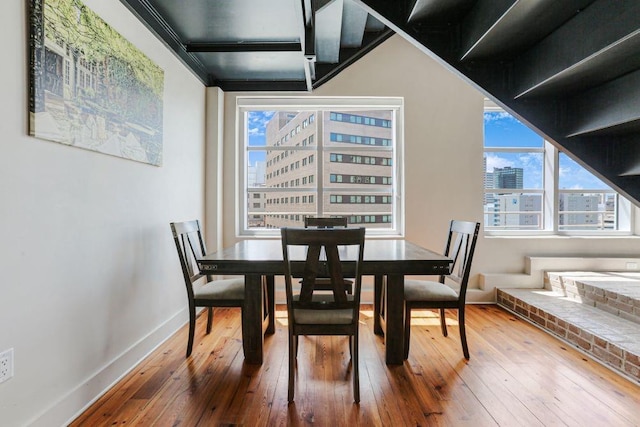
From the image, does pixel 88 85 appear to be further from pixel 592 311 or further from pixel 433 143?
pixel 592 311

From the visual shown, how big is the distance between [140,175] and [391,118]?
2887 mm

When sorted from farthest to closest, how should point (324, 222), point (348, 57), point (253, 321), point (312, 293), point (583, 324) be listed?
point (348, 57) < point (324, 222) < point (583, 324) < point (253, 321) < point (312, 293)

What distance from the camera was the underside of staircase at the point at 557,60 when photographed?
126cm

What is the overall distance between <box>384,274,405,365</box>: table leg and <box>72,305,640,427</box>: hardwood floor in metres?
0.08

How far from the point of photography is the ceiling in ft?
7.93

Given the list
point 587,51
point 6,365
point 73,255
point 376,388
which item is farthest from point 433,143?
point 6,365

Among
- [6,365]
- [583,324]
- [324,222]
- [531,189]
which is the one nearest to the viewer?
[6,365]

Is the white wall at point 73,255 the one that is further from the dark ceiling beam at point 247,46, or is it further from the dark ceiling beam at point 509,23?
the dark ceiling beam at point 509,23

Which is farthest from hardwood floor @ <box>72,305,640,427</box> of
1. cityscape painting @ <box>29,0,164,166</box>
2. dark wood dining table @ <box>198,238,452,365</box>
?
cityscape painting @ <box>29,0,164,166</box>

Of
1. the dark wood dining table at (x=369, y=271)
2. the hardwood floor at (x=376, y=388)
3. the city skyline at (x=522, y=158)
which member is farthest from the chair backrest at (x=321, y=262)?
the city skyline at (x=522, y=158)

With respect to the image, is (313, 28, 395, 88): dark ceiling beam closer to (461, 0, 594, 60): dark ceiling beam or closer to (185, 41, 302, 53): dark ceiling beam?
(185, 41, 302, 53): dark ceiling beam

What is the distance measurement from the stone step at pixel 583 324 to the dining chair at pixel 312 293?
1828 millimetres

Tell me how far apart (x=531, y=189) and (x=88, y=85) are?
4.51 m

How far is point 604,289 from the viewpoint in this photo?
3031 millimetres
